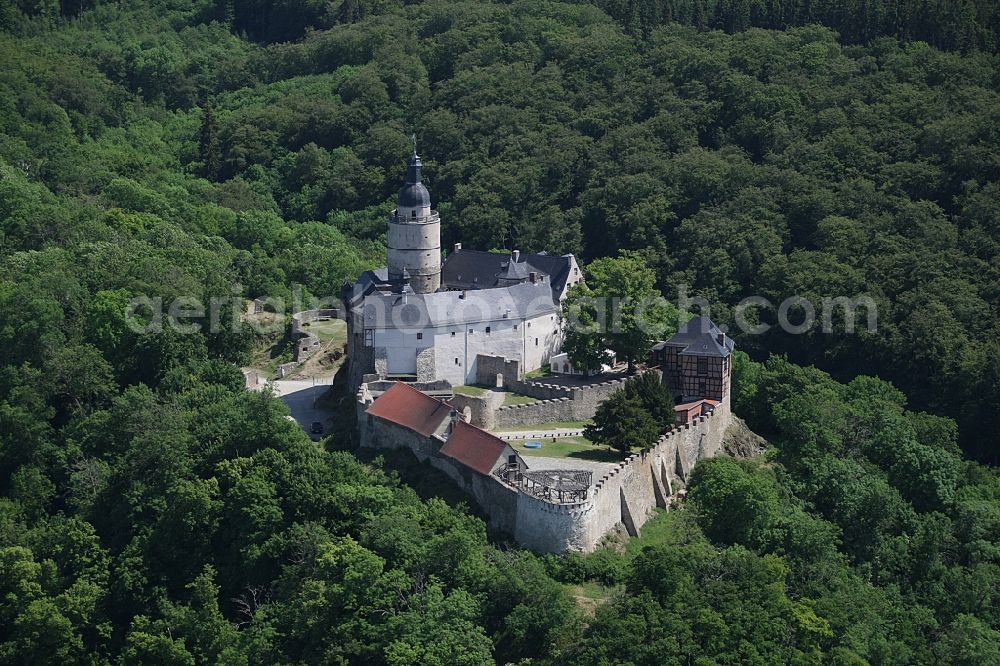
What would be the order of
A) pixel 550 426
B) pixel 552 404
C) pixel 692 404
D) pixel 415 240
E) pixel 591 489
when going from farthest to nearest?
pixel 415 240, pixel 692 404, pixel 552 404, pixel 550 426, pixel 591 489

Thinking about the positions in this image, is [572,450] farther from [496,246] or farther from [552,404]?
[496,246]

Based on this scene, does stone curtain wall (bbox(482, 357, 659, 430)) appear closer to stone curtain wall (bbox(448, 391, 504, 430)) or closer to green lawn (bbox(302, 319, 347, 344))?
stone curtain wall (bbox(448, 391, 504, 430))

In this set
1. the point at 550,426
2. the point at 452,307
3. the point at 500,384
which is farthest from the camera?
the point at 452,307

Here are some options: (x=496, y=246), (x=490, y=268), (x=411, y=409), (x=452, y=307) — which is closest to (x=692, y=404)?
(x=452, y=307)

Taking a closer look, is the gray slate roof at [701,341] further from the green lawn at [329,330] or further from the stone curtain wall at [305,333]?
the stone curtain wall at [305,333]

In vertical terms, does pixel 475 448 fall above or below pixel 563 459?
above

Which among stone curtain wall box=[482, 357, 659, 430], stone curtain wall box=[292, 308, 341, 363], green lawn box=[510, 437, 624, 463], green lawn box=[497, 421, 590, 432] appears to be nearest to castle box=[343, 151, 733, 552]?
stone curtain wall box=[482, 357, 659, 430]
